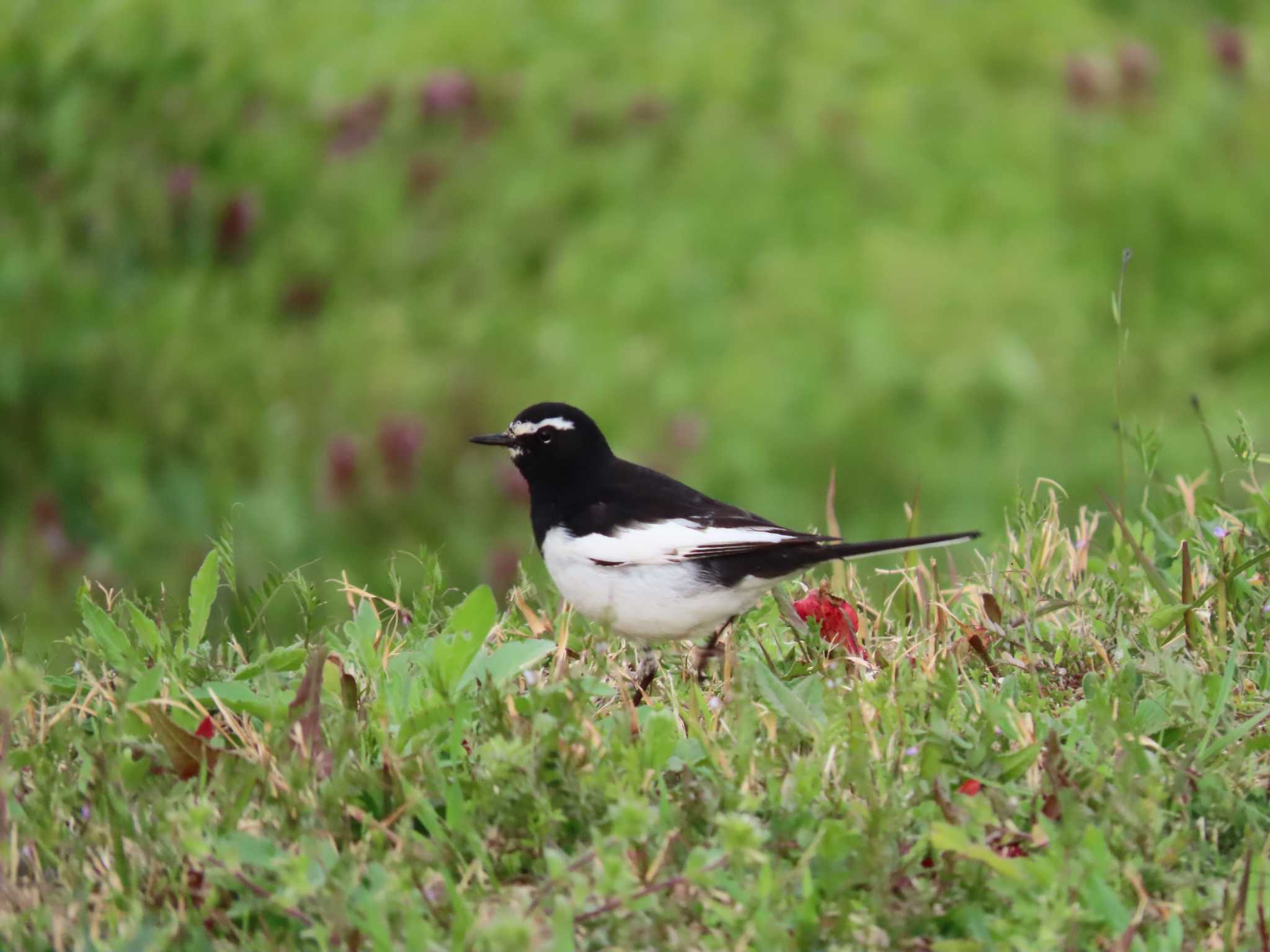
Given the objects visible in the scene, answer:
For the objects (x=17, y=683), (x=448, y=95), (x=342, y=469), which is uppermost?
(x=448, y=95)

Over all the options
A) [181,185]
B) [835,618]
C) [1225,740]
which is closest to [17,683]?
[835,618]

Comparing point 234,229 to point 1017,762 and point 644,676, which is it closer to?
point 644,676

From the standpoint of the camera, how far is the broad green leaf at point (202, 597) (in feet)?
14.8

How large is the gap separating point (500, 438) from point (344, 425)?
4819 millimetres

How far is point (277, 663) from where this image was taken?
4453 mm

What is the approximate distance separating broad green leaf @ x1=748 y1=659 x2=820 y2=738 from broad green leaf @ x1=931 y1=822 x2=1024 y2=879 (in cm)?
69

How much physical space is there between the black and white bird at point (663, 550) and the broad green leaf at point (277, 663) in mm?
773

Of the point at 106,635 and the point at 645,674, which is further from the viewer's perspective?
the point at 645,674

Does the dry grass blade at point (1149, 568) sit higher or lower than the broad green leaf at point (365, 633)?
lower

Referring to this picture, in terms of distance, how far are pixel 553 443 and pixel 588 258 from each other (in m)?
5.25

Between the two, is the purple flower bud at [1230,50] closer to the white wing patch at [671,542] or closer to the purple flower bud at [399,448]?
the purple flower bud at [399,448]

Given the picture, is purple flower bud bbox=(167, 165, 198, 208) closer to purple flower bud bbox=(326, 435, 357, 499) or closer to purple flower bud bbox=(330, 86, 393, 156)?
purple flower bud bbox=(330, 86, 393, 156)

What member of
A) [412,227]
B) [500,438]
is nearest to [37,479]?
[412,227]

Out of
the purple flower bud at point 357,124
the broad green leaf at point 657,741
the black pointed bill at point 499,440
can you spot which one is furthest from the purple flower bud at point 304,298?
the broad green leaf at point 657,741
